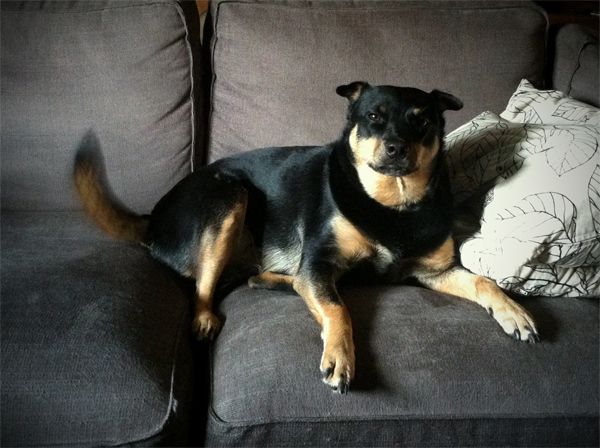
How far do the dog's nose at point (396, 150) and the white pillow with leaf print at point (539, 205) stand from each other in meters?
Result: 0.26

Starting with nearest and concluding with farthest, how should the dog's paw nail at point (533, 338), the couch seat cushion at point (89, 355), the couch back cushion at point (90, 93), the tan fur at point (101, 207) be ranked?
the couch seat cushion at point (89, 355) → the dog's paw nail at point (533, 338) → the tan fur at point (101, 207) → the couch back cushion at point (90, 93)

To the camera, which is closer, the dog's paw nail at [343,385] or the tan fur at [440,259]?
→ the dog's paw nail at [343,385]

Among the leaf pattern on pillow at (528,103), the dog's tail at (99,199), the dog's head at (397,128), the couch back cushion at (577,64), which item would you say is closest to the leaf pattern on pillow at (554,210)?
the dog's head at (397,128)

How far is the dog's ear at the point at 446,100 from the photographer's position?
1.27m

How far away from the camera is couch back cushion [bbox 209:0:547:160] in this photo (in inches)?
61.1

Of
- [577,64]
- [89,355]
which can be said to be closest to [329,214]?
[89,355]

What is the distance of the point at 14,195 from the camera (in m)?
1.56

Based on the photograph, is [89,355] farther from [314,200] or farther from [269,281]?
[314,200]

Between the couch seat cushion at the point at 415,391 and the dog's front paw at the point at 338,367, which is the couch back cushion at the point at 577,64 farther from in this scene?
the dog's front paw at the point at 338,367

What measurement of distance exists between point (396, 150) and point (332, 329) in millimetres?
432

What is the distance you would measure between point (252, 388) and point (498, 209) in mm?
693

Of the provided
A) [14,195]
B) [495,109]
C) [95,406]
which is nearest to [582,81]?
[495,109]

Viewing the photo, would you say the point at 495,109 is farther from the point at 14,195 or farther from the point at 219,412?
the point at 14,195

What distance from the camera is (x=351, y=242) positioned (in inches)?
48.8
